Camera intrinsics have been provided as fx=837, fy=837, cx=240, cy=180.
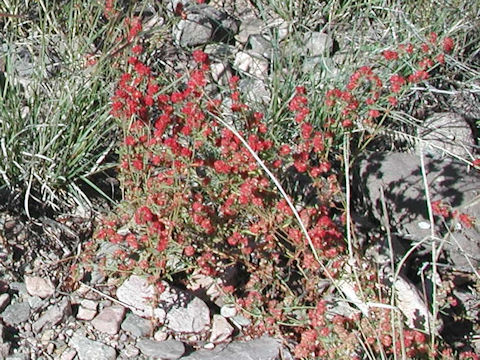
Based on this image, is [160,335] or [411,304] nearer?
[160,335]

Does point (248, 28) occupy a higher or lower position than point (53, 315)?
higher

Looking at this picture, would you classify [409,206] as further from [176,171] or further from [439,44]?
[176,171]

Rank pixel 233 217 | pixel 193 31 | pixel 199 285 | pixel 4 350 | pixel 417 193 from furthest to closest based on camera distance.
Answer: pixel 193 31
pixel 417 193
pixel 199 285
pixel 233 217
pixel 4 350

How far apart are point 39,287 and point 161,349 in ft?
1.92

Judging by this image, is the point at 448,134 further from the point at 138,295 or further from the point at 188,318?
the point at 138,295

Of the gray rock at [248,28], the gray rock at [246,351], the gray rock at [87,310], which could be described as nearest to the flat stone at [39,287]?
the gray rock at [87,310]

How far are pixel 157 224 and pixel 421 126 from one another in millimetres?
1775

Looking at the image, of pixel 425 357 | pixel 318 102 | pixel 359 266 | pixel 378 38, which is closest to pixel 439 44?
pixel 378 38

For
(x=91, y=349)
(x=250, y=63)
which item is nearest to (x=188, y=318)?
(x=91, y=349)

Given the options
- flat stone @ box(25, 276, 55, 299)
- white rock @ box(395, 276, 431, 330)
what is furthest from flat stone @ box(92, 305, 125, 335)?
white rock @ box(395, 276, 431, 330)

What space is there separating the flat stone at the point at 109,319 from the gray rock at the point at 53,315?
0.12 metres

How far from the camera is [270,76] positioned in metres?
4.34

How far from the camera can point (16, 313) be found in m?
3.38

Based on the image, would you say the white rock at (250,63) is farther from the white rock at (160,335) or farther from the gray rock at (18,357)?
the gray rock at (18,357)
